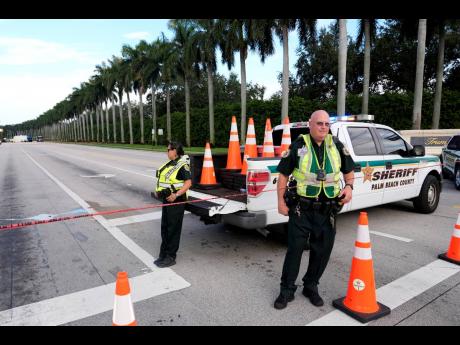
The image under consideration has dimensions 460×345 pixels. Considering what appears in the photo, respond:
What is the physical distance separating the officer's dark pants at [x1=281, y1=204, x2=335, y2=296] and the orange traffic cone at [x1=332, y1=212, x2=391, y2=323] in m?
0.28

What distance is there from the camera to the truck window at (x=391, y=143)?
598 centimetres

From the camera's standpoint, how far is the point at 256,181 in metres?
4.27

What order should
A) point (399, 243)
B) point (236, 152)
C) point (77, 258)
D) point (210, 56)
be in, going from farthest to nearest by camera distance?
1. point (210, 56)
2. point (236, 152)
3. point (399, 243)
4. point (77, 258)

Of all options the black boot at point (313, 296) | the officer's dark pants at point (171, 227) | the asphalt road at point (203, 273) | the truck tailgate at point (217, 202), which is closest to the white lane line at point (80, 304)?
the asphalt road at point (203, 273)

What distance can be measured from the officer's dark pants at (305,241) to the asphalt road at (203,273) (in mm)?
310

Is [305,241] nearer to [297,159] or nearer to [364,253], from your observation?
[364,253]

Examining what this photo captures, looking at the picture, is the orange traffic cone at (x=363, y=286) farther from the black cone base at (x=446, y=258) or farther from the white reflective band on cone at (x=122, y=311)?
the white reflective band on cone at (x=122, y=311)

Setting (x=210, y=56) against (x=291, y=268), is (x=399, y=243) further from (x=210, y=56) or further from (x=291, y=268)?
(x=210, y=56)

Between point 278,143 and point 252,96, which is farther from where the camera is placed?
point 252,96

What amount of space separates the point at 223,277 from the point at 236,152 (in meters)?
2.45

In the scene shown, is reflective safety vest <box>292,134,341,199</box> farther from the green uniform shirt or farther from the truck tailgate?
the truck tailgate
